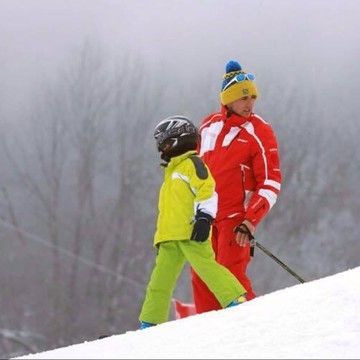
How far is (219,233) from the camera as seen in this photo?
154 inches

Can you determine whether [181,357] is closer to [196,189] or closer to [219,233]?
[196,189]

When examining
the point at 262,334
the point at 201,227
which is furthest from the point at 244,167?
the point at 262,334

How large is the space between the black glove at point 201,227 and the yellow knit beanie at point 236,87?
912 millimetres

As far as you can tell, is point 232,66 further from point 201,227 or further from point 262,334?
point 262,334

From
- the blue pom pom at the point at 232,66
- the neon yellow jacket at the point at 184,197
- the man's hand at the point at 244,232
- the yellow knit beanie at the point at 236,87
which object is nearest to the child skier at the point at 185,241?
the neon yellow jacket at the point at 184,197

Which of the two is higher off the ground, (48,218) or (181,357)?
(181,357)

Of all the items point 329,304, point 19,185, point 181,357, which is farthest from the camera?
point 19,185

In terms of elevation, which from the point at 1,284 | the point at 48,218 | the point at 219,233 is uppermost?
the point at 219,233

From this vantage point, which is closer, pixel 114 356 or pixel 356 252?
pixel 114 356

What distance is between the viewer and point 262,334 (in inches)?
86.4

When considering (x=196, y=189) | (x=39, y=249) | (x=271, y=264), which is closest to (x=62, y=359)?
(x=196, y=189)

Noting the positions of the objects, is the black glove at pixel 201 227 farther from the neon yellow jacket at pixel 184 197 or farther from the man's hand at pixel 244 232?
the man's hand at pixel 244 232

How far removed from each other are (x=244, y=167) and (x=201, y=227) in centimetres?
65

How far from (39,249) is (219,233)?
2748cm
